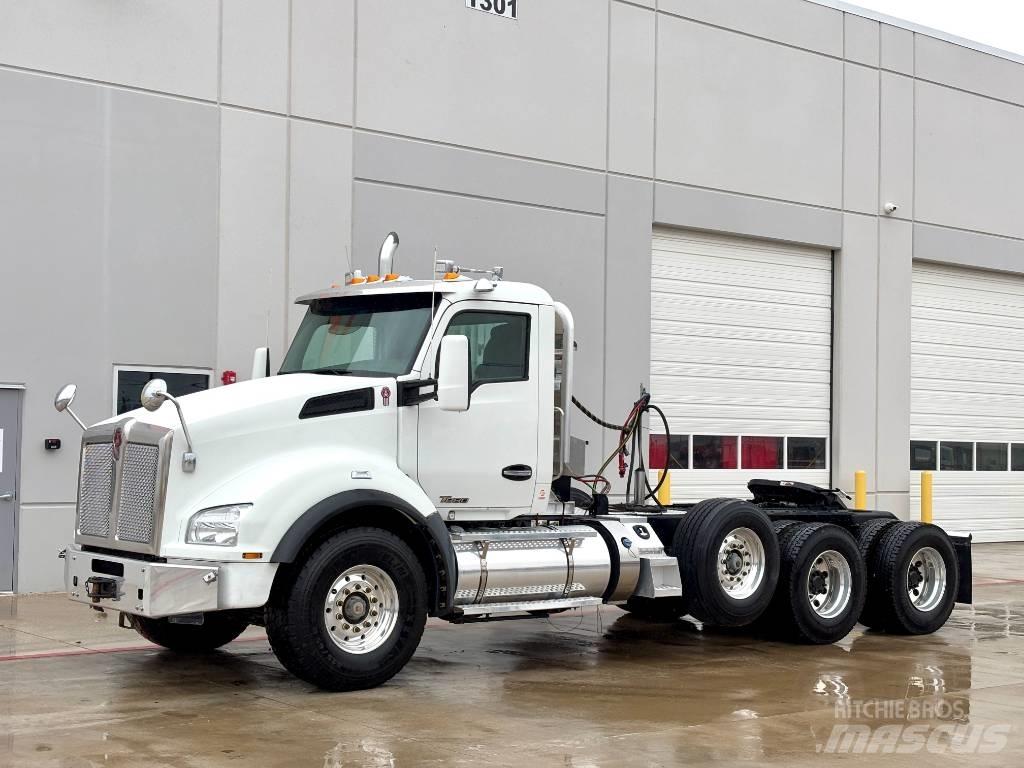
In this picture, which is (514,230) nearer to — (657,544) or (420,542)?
(657,544)

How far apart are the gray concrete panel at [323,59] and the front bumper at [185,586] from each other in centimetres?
929

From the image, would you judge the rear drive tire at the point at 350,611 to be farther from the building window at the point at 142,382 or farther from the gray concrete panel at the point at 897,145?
the gray concrete panel at the point at 897,145

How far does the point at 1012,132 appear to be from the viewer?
2575cm

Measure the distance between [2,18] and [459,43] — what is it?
19.6 feet

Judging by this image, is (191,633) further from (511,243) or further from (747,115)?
(747,115)

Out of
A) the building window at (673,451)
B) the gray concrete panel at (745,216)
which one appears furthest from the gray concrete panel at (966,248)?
the building window at (673,451)

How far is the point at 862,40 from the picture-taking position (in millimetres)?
23328

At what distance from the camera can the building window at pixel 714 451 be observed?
21203mm

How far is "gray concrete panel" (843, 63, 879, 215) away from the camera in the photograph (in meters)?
23.1

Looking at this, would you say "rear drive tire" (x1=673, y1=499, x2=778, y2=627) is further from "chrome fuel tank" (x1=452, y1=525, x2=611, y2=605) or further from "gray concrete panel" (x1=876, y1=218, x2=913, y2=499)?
"gray concrete panel" (x1=876, y1=218, x2=913, y2=499)

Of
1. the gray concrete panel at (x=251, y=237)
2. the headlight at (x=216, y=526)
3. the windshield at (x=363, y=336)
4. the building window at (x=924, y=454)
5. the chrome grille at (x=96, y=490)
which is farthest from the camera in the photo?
the building window at (x=924, y=454)

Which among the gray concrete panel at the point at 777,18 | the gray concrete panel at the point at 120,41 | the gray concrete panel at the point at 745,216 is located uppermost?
the gray concrete panel at the point at 777,18

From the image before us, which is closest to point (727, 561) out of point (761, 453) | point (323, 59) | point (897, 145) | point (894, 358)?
point (323, 59)

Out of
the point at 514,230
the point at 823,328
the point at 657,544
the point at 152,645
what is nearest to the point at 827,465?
the point at 823,328
